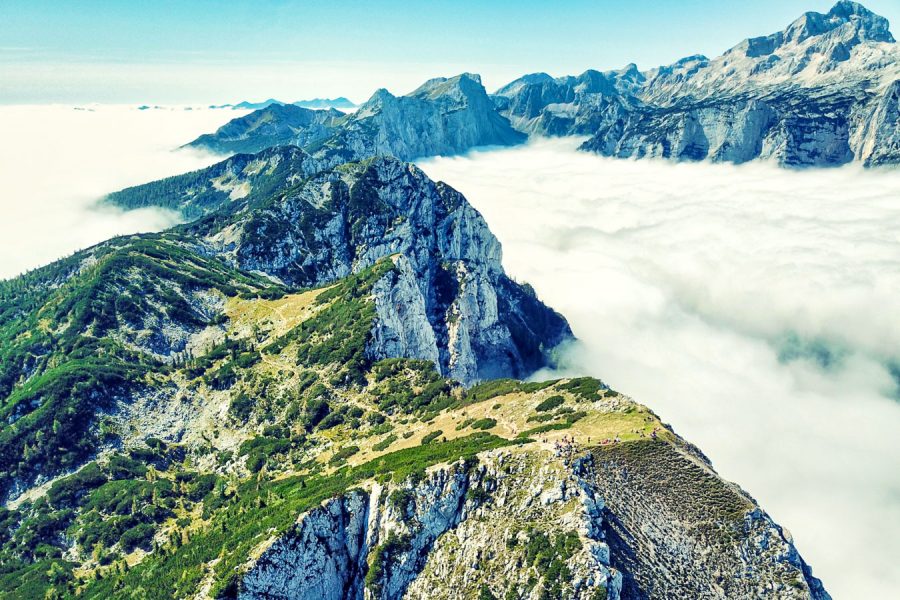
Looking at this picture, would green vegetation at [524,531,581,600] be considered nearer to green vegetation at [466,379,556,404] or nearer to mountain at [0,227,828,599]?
mountain at [0,227,828,599]

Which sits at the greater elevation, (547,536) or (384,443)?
(547,536)

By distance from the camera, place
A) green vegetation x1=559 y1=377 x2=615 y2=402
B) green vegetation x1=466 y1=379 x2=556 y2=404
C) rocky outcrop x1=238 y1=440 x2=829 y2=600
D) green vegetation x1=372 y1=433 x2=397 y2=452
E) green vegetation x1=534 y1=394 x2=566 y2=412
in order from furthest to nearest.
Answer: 1. green vegetation x1=466 y1=379 x2=556 y2=404
2. green vegetation x1=372 y1=433 x2=397 y2=452
3. green vegetation x1=534 y1=394 x2=566 y2=412
4. green vegetation x1=559 y1=377 x2=615 y2=402
5. rocky outcrop x1=238 y1=440 x2=829 y2=600

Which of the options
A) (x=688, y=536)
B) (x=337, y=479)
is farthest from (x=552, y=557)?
(x=337, y=479)

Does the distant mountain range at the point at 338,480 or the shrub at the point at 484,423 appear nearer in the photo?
the distant mountain range at the point at 338,480

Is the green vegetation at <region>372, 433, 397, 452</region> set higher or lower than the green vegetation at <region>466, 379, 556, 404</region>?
lower

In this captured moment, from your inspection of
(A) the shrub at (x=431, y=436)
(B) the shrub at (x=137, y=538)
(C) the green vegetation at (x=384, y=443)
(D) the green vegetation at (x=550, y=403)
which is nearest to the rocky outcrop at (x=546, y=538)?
(A) the shrub at (x=431, y=436)

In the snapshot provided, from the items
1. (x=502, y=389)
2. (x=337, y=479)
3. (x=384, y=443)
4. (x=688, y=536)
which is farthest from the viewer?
(x=502, y=389)

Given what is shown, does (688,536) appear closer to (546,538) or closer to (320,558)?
(546,538)

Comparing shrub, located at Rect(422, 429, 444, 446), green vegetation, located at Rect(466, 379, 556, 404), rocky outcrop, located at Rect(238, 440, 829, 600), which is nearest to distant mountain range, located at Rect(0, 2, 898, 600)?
rocky outcrop, located at Rect(238, 440, 829, 600)

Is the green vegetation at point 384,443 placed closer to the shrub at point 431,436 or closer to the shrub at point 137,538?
the shrub at point 431,436

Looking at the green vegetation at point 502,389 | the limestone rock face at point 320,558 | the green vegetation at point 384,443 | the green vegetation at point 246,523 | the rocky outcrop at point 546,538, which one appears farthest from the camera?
the green vegetation at point 502,389
